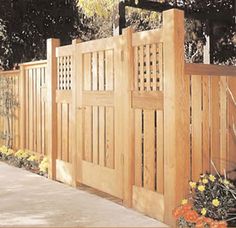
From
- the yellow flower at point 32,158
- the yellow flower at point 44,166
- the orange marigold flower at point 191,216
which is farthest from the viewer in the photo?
the yellow flower at point 32,158

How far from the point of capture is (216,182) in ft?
15.6

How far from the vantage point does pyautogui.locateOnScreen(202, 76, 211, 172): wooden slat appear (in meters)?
5.06

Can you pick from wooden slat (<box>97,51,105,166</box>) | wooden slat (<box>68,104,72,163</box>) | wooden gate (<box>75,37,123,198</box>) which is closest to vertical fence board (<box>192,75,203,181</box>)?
wooden gate (<box>75,37,123,198</box>)

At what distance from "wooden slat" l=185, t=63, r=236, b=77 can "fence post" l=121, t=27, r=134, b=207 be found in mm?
801

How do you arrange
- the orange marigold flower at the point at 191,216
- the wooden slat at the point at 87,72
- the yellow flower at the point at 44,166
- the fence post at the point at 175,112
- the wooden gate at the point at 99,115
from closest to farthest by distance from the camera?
1. the orange marigold flower at the point at 191,216
2. the fence post at the point at 175,112
3. the wooden gate at the point at 99,115
4. the wooden slat at the point at 87,72
5. the yellow flower at the point at 44,166

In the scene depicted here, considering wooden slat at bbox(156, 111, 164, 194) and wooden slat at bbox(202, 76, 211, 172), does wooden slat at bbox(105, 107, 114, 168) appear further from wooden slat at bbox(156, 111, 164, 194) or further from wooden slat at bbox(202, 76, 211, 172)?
wooden slat at bbox(202, 76, 211, 172)

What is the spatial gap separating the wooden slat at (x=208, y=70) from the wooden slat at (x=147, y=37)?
1.36 feet

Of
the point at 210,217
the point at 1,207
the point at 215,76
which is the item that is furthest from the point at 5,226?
the point at 215,76

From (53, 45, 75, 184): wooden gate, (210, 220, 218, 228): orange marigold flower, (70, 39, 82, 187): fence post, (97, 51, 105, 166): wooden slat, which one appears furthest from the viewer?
(53, 45, 75, 184): wooden gate

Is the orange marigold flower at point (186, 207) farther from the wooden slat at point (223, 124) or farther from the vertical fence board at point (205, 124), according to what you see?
the wooden slat at point (223, 124)

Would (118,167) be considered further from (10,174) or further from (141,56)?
(10,174)

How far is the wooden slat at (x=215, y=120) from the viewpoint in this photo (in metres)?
5.15

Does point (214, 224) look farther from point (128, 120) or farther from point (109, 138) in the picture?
point (109, 138)

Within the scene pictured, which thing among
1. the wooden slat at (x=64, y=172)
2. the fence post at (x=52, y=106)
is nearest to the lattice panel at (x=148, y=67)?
the wooden slat at (x=64, y=172)
